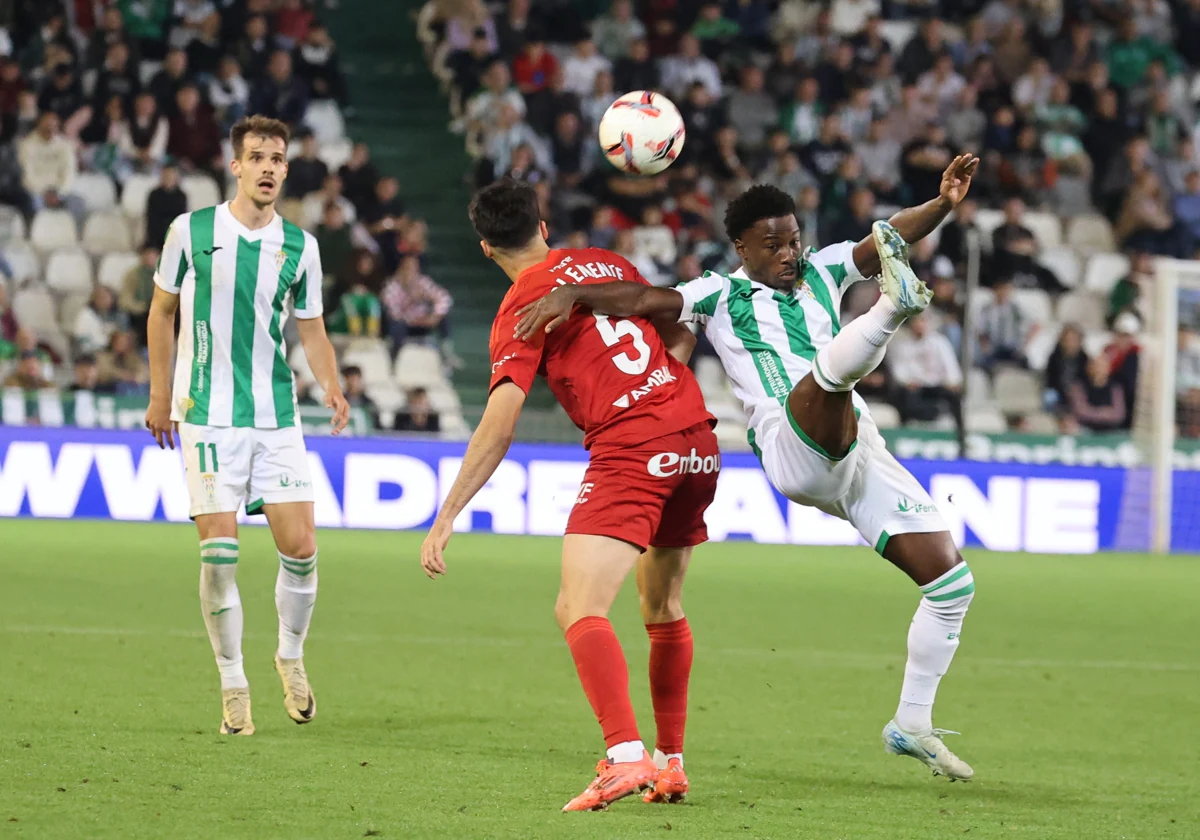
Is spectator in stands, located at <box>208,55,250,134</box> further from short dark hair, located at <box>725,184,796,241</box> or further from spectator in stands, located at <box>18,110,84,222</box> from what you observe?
short dark hair, located at <box>725,184,796,241</box>

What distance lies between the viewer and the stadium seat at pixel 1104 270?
18031mm

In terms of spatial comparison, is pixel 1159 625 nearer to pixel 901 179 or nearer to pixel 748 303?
pixel 748 303

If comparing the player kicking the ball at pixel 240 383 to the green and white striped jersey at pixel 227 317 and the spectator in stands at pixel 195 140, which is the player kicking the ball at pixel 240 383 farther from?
the spectator in stands at pixel 195 140

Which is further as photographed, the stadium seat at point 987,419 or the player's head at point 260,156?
the stadium seat at point 987,419

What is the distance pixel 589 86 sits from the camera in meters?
19.0

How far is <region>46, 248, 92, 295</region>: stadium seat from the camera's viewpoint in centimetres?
1623

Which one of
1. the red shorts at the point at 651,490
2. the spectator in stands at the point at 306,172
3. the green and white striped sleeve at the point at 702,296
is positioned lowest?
the red shorts at the point at 651,490

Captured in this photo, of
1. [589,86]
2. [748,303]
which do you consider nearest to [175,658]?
[748,303]

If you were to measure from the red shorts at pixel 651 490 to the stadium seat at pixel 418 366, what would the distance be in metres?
10.3

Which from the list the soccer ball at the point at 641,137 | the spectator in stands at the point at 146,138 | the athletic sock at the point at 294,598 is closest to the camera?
the soccer ball at the point at 641,137

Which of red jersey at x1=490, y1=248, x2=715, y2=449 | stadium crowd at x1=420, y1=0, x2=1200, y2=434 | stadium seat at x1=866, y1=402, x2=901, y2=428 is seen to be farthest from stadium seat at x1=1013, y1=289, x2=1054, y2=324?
red jersey at x1=490, y1=248, x2=715, y2=449

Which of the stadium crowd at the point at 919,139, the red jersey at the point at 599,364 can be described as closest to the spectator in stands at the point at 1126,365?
the stadium crowd at the point at 919,139

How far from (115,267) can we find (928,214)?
11964mm

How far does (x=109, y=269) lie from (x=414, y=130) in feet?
15.7
